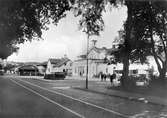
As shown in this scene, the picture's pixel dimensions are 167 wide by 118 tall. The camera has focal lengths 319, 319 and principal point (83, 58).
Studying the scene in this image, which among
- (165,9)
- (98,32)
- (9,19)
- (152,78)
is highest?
(165,9)

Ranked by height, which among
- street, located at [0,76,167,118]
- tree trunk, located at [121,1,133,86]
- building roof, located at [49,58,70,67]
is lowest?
street, located at [0,76,167,118]

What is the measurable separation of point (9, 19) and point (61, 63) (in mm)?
117784

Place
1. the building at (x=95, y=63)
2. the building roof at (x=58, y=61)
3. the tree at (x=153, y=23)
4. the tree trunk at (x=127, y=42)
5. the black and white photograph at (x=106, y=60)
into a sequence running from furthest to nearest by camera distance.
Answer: the building roof at (x=58, y=61), the building at (x=95, y=63), the tree trunk at (x=127, y=42), the tree at (x=153, y=23), the black and white photograph at (x=106, y=60)

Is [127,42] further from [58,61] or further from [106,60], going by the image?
[58,61]

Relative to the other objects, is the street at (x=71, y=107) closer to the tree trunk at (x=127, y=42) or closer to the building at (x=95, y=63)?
the tree trunk at (x=127, y=42)

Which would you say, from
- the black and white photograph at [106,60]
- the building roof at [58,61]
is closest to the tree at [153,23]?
the black and white photograph at [106,60]

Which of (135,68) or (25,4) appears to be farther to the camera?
(135,68)

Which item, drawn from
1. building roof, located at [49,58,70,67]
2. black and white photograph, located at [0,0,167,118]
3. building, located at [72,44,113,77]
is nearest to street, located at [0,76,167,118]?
black and white photograph, located at [0,0,167,118]

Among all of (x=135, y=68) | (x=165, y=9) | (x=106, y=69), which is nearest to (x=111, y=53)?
(x=165, y=9)

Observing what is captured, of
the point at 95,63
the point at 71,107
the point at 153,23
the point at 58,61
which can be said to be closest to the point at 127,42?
the point at 153,23

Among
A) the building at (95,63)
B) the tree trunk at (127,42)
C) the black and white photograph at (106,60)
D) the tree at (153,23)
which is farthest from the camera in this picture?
the building at (95,63)

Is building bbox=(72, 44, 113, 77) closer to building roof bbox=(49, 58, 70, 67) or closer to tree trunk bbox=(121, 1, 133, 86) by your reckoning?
building roof bbox=(49, 58, 70, 67)

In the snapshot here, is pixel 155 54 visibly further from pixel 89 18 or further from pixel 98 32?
pixel 89 18

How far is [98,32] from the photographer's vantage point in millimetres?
26453
